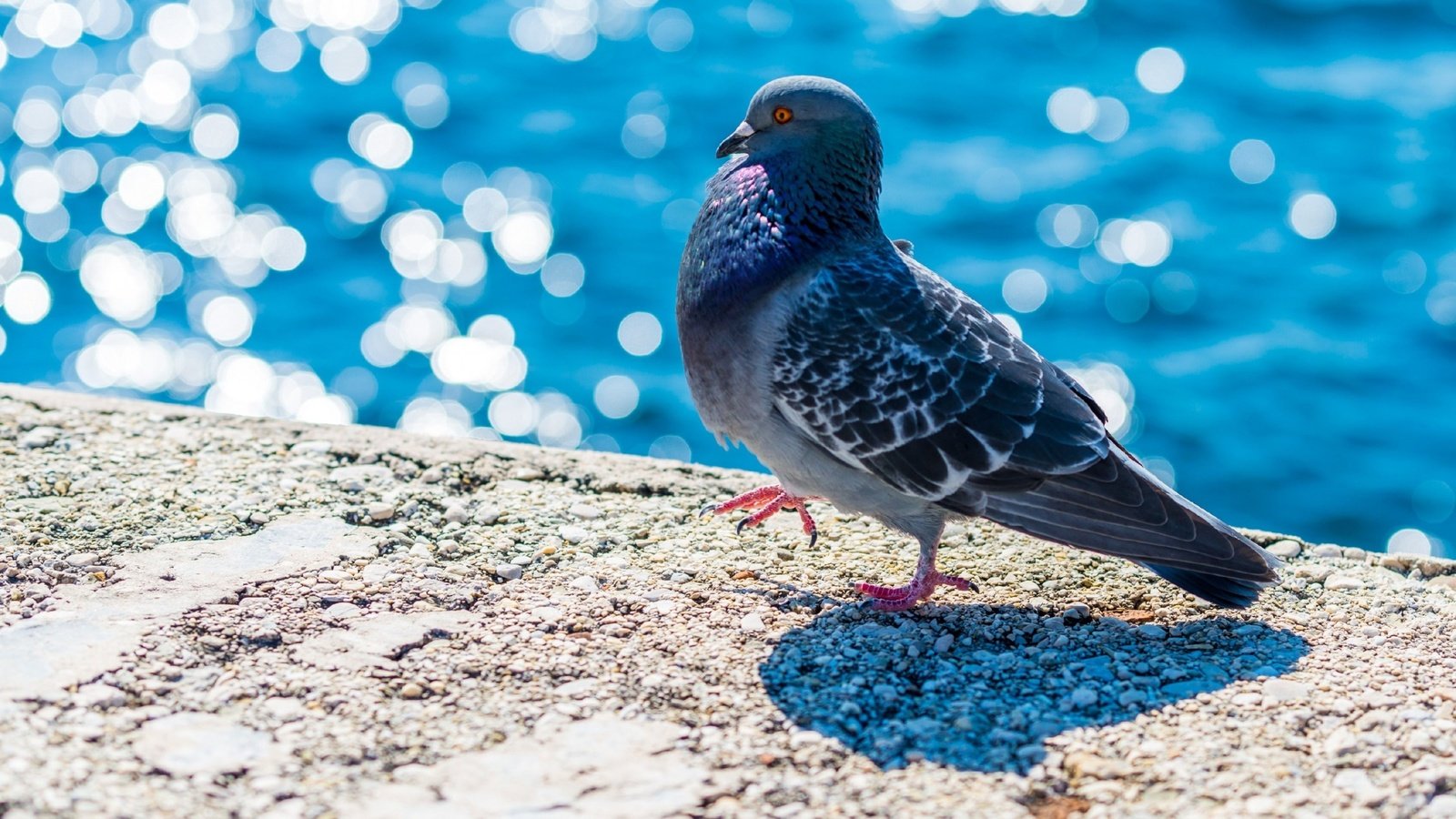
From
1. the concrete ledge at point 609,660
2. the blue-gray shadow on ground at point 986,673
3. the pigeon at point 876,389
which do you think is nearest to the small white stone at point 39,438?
the concrete ledge at point 609,660

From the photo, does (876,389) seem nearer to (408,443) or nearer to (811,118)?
(811,118)

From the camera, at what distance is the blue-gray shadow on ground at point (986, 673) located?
4.16 m

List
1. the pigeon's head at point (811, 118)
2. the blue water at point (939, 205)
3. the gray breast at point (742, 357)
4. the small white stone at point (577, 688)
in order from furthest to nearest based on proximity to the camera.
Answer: the blue water at point (939, 205)
the pigeon's head at point (811, 118)
the gray breast at point (742, 357)
the small white stone at point (577, 688)

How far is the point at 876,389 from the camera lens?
5.08 m

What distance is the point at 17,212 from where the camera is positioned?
13000mm

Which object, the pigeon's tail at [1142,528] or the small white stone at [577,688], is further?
the pigeon's tail at [1142,528]

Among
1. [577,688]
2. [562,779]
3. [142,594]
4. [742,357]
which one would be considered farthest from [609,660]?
[142,594]

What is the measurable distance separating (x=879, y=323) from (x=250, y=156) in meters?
9.65

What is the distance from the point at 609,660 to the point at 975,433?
137 cm

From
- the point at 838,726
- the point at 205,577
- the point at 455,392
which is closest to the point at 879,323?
the point at 838,726

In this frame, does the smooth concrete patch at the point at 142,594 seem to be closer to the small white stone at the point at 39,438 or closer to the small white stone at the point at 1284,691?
the small white stone at the point at 39,438

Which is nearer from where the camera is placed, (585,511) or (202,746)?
(202,746)

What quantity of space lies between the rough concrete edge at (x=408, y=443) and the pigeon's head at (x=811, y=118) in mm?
1387

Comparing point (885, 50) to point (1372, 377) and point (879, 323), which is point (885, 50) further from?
point (879, 323)
